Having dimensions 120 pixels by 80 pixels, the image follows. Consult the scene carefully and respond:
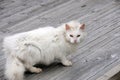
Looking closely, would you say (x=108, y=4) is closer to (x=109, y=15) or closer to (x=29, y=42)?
(x=109, y=15)

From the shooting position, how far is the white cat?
11.1 ft

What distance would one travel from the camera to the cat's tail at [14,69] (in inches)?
131

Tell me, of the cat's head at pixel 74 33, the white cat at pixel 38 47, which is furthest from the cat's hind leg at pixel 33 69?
the cat's head at pixel 74 33

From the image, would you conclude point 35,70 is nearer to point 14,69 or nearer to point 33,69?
point 33,69

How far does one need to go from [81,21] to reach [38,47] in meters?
1.37

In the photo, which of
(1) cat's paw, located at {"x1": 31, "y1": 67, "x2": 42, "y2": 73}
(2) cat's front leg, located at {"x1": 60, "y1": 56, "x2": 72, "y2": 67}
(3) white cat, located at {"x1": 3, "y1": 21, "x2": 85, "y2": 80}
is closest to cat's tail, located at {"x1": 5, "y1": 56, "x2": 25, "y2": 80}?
(3) white cat, located at {"x1": 3, "y1": 21, "x2": 85, "y2": 80}

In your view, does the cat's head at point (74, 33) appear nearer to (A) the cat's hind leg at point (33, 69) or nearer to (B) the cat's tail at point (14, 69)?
(A) the cat's hind leg at point (33, 69)

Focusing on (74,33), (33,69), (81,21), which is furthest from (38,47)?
(81,21)

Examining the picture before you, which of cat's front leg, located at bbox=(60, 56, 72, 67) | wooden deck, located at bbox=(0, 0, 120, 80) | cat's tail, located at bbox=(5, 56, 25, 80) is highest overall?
cat's tail, located at bbox=(5, 56, 25, 80)

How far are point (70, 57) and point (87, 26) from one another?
2.44 feet

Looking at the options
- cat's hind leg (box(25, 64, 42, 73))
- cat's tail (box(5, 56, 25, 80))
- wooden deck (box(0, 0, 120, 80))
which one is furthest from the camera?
wooden deck (box(0, 0, 120, 80))

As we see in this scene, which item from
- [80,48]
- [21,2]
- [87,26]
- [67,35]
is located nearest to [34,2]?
[21,2]

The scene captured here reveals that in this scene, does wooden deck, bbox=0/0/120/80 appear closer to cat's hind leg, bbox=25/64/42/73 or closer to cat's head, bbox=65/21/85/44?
cat's hind leg, bbox=25/64/42/73

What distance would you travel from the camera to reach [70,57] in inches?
154
